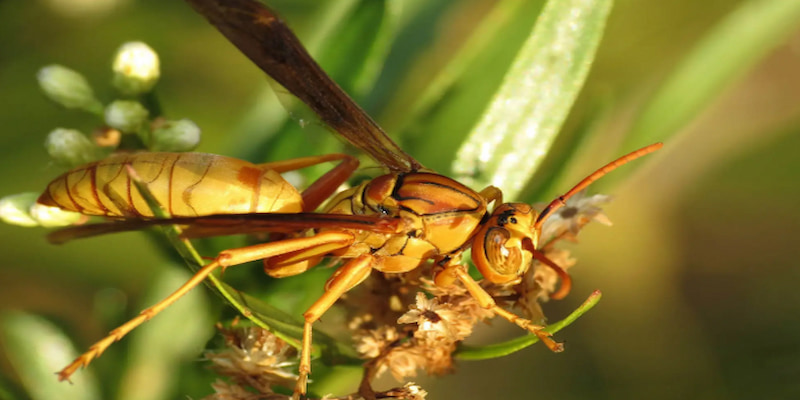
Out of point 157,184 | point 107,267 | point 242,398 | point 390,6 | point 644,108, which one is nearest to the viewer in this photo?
point 242,398

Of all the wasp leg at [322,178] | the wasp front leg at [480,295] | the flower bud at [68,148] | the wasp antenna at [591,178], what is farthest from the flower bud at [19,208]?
the wasp antenna at [591,178]

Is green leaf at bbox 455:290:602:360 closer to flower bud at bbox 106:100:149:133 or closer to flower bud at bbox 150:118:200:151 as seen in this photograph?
flower bud at bbox 150:118:200:151

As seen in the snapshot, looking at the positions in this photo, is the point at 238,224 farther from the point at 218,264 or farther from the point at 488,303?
the point at 488,303

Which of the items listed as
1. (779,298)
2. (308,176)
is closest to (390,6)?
(308,176)

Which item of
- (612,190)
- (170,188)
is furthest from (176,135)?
(612,190)

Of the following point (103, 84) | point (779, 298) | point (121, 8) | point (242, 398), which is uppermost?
point (121, 8)

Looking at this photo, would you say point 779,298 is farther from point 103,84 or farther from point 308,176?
point 103,84
